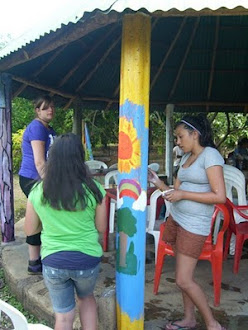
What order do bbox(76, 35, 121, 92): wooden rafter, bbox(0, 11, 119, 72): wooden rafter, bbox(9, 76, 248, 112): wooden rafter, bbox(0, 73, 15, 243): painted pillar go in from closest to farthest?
bbox(0, 11, 119, 72): wooden rafter
bbox(0, 73, 15, 243): painted pillar
bbox(76, 35, 121, 92): wooden rafter
bbox(9, 76, 248, 112): wooden rafter

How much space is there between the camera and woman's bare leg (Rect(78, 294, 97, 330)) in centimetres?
244

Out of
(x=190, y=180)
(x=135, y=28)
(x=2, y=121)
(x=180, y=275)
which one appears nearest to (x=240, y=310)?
(x=180, y=275)

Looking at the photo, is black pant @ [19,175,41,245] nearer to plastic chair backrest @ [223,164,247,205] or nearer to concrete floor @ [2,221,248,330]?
concrete floor @ [2,221,248,330]

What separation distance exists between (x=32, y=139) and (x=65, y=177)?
4.75 ft

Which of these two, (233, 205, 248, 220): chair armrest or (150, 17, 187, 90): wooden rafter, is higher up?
(150, 17, 187, 90): wooden rafter

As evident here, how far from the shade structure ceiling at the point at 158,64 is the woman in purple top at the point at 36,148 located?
1.61ft

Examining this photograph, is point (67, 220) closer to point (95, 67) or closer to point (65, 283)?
point (65, 283)

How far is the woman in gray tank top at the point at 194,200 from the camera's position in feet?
8.15

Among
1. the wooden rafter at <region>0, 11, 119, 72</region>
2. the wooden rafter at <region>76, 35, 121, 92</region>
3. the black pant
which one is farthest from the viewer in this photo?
the wooden rafter at <region>76, 35, 121, 92</region>

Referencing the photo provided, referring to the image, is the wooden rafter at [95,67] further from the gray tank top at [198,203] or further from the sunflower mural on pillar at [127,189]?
the gray tank top at [198,203]

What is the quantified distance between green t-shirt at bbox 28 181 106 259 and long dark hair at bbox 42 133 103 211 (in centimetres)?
5

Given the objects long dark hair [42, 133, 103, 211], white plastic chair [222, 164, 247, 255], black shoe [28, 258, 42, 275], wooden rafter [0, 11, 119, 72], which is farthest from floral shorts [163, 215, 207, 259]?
white plastic chair [222, 164, 247, 255]

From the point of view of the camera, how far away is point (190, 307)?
9.20 feet

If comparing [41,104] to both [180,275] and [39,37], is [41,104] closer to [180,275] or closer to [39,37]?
[39,37]
